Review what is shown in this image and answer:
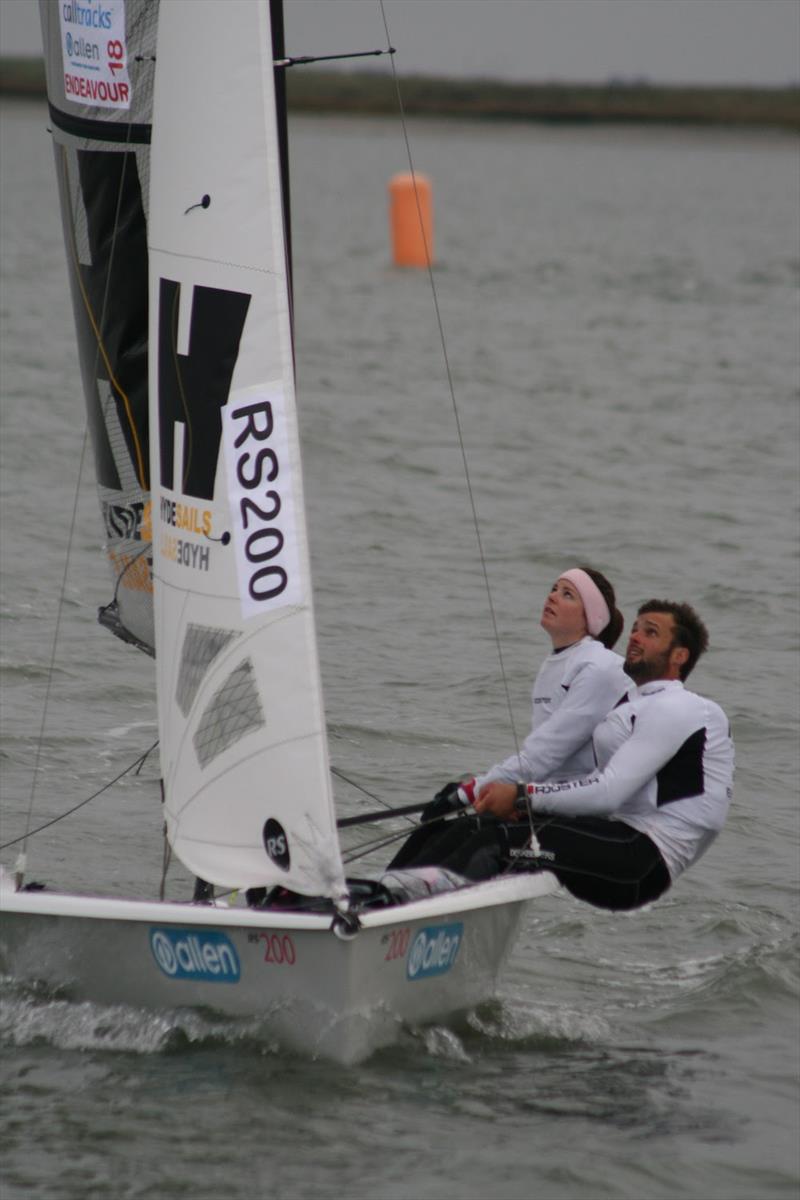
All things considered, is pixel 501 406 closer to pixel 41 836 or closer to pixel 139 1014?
pixel 41 836

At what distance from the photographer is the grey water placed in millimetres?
4605

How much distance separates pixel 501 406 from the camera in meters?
17.5

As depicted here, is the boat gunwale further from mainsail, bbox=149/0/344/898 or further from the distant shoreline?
the distant shoreline

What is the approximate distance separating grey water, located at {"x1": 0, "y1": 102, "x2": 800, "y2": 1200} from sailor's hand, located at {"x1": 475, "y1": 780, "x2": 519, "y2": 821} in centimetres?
56

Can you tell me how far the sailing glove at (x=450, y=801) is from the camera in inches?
202

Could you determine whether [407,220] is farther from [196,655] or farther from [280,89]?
[196,655]

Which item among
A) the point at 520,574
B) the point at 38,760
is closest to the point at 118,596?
the point at 38,760

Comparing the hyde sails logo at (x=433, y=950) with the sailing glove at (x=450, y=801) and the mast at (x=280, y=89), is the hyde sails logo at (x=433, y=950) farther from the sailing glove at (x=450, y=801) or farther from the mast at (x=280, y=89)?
the mast at (x=280, y=89)

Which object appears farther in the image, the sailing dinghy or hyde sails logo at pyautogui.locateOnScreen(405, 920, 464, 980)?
hyde sails logo at pyautogui.locateOnScreen(405, 920, 464, 980)

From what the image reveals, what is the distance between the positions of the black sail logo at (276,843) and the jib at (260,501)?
1.74 ft

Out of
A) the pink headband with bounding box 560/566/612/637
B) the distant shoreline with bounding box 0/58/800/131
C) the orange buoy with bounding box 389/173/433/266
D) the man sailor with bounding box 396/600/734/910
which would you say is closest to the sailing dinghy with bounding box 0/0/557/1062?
Answer: the man sailor with bounding box 396/600/734/910

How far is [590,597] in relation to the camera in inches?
208

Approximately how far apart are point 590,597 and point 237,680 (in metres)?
1.10

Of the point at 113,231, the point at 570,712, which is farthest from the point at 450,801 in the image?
the point at 113,231
